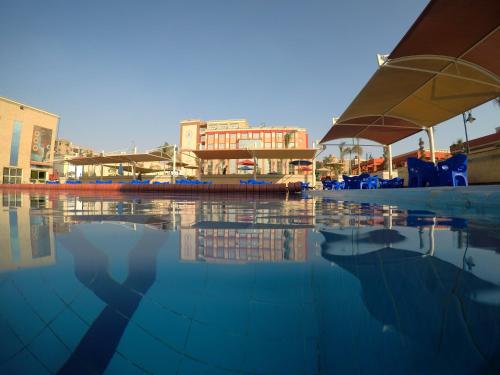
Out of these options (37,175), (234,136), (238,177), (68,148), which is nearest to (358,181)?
(238,177)

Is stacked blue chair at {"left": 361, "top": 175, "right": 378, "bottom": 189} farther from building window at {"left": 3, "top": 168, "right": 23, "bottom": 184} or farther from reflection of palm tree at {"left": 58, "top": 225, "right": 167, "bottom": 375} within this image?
building window at {"left": 3, "top": 168, "right": 23, "bottom": 184}

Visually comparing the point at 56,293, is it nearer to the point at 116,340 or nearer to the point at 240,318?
the point at 116,340

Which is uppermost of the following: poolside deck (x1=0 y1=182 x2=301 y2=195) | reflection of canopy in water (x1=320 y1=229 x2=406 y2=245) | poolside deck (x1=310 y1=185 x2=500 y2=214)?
poolside deck (x1=0 y1=182 x2=301 y2=195)

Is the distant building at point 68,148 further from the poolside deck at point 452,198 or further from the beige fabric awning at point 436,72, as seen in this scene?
the poolside deck at point 452,198

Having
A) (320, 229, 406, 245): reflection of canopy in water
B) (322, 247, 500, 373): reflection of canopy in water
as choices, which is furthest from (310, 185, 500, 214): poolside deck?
(322, 247, 500, 373): reflection of canopy in water

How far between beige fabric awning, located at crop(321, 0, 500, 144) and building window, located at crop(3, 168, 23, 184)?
3742 centimetres

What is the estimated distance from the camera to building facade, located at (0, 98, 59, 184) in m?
29.9

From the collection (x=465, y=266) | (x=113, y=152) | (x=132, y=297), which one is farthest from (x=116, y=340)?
(x=113, y=152)

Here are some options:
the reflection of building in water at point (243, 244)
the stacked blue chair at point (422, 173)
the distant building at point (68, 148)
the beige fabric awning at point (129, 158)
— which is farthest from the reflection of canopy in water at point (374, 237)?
the distant building at point (68, 148)

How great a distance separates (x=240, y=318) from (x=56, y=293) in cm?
58

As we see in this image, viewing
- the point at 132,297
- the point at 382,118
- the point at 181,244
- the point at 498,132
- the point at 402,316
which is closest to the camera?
the point at 402,316

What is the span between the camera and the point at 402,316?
0.67 m

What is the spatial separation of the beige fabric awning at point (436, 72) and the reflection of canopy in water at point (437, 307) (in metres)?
4.75

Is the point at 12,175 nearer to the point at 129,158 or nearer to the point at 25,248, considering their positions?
the point at 129,158
